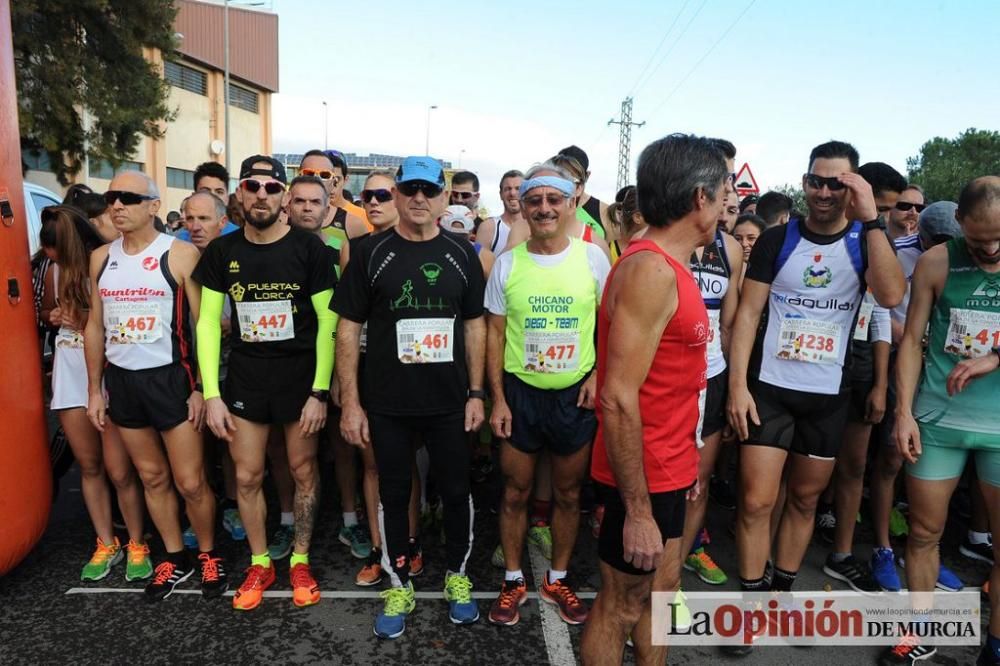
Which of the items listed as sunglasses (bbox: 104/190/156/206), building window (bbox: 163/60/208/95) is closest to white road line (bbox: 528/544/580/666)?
sunglasses (bbox: 104/190/156/206)

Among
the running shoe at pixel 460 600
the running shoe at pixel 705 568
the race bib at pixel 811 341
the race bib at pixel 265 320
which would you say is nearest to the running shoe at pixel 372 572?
the running shoe at pixel 460 600

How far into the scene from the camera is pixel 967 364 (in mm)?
2734

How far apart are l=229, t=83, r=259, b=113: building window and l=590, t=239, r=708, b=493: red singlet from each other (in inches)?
1259

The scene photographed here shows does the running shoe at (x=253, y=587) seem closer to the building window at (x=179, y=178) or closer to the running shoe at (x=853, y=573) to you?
the running shoe at (x=853, y=573)

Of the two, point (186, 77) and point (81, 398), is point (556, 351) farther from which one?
point (186, 77)

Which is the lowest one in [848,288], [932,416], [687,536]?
[687,536]

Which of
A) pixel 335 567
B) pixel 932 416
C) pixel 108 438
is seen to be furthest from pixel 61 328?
pixel 932 416

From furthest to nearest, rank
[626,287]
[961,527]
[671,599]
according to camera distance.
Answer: [961,527] < [671,599] < [626,287]

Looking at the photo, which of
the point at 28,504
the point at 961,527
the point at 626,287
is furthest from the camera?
the point at 961,527

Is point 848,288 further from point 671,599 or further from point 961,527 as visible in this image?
point 961,527

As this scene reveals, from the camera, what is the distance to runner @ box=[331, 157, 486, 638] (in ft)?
9.99

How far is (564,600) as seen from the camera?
125 inches

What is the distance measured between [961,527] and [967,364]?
2247 millimetres

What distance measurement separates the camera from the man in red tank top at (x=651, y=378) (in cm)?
190
